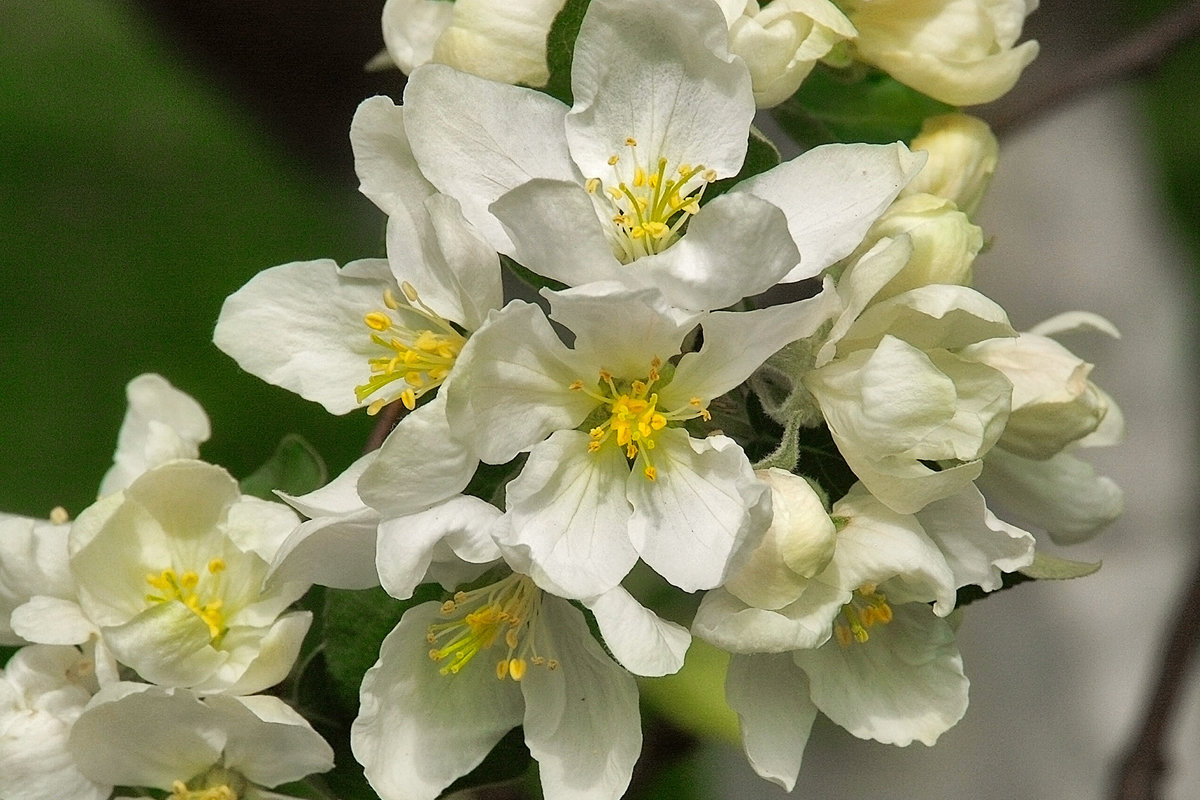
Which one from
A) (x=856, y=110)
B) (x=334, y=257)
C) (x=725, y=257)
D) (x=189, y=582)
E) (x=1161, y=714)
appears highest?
(x=725, y=257)

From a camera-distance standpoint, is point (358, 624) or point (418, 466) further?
point (358, 624)

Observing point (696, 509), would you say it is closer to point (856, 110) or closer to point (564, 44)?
point (564, 44)

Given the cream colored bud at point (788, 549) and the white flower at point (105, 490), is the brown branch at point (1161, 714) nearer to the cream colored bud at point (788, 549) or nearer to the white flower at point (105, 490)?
the cream colored bud at point (788, 549)

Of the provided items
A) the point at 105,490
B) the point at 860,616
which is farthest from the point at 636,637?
the point at 105,490

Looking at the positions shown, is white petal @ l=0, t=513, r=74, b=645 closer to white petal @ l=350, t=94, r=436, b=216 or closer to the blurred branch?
white petal @ l=350, t=94, r=436, b=216

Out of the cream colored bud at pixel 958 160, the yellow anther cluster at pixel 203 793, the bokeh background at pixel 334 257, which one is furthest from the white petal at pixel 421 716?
the bokeh background at pixel 334 257

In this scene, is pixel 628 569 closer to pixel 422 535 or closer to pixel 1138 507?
pixel 422 535

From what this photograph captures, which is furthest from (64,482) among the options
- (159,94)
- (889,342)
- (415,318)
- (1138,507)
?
(1138,507)
